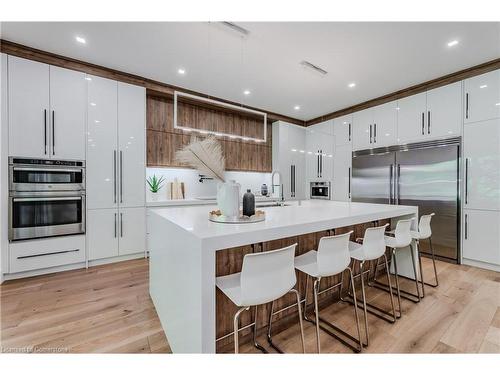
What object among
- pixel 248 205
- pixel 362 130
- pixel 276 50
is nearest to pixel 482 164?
pixel 362 130

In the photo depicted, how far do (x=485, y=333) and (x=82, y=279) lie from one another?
154 inches

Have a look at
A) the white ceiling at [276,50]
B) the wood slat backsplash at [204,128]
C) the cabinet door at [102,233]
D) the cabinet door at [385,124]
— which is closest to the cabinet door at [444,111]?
the white ceiling at [276,50]

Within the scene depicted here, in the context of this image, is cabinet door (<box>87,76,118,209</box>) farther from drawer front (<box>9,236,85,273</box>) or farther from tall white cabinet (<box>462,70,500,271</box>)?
tall white cabinet (<box>462,70,500,271</box>)

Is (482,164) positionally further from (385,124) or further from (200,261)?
(200,261)

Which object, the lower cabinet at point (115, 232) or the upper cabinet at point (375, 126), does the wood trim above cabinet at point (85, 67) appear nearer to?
the lower cabinet at point (115, 232)

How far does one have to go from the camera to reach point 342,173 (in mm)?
4660

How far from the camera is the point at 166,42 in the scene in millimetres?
2453

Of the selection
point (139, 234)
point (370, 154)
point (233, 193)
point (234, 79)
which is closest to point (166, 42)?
point (234, 79)

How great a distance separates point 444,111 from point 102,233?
524 centimetres

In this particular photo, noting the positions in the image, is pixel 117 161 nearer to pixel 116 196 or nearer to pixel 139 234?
pixel 116 196

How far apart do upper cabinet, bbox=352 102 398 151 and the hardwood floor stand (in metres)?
2.39

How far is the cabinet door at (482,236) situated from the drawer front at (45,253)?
5.26 metres

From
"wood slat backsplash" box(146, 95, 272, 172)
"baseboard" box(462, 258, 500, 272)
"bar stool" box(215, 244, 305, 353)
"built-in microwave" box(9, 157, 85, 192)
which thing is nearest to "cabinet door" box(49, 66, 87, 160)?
"built-in microwave" box(9, 157, 85, 192)

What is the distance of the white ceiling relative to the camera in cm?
222
